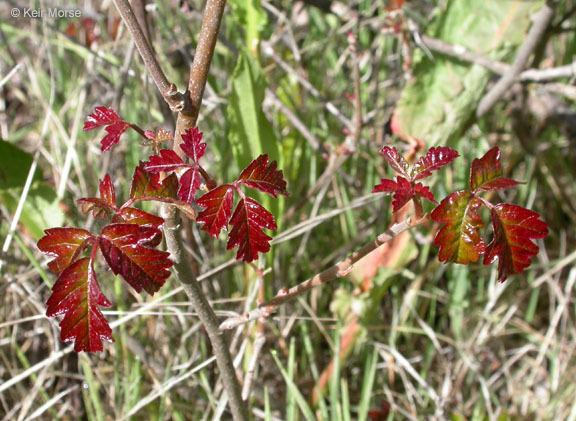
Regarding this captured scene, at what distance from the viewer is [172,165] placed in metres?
0.58

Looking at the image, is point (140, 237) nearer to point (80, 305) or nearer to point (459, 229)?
point (80, 305)

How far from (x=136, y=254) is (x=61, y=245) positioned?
3.0 inches

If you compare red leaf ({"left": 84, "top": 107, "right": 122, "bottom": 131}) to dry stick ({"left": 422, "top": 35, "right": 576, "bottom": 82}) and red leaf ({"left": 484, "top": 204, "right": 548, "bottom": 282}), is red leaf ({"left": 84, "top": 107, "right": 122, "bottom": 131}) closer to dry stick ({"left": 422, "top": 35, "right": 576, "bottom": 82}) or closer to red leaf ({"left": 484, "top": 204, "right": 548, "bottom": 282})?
red leaf ({"left": 484, "top": 204, "right": 548, "bottom": 282})

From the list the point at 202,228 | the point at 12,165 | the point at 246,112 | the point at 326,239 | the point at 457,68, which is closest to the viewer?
the point at 202,228

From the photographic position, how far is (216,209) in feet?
1.90

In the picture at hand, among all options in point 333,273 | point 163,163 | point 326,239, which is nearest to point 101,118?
point 163,163

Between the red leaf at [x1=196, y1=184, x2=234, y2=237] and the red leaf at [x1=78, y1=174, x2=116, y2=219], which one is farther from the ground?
the red leaf at [x1=78, y1=174, x2=116, y2=219]

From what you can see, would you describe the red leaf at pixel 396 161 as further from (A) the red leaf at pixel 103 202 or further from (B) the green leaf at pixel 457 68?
(B) the green leaf at pixel 457 68

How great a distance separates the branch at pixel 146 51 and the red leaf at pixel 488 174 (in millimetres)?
302

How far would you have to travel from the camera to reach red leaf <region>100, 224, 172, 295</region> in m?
0.55

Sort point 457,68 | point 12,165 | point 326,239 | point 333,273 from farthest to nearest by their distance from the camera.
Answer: point 326,239, point 457,68, point 12,165, point 333,273

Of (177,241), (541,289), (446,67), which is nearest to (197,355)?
(177,241)

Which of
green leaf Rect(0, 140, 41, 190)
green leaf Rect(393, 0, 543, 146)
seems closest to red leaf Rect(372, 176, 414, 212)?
green leaf Rect(393, 0, 543, 146)

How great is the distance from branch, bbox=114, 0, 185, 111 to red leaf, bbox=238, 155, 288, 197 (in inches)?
3.8
